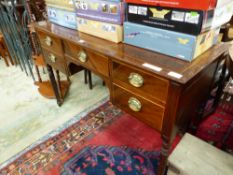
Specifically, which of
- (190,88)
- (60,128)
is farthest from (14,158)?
(190,88)

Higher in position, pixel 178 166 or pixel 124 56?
pixel 124 56

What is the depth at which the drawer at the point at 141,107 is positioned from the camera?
79 cm

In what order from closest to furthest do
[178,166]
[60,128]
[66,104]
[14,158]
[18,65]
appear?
[178,166] < [14,158] < [60,128] < [66,104] < [18,65]

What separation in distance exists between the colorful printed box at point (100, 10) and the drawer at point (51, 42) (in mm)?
252

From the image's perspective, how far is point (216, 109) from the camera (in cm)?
165

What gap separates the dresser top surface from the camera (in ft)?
2.22

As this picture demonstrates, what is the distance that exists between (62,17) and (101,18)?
407 mm

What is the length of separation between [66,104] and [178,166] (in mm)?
1246

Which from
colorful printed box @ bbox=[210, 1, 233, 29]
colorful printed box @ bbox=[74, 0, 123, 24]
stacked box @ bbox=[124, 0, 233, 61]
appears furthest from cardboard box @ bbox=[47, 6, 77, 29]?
A: colorful printed box @ bbox=[210, 1, 233, 29]

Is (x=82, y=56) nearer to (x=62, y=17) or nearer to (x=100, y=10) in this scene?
(x=100, y=10)

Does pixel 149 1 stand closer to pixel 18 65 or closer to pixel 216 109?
pixel 216 109

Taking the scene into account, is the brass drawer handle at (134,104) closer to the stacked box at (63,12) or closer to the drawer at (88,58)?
A: the drawer at (88,58)

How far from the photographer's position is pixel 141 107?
2.77 ft

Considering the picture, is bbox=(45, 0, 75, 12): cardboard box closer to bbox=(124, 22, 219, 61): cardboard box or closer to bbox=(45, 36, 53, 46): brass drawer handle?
bbox=(45, 36, 53, 46): brass drawer handle
